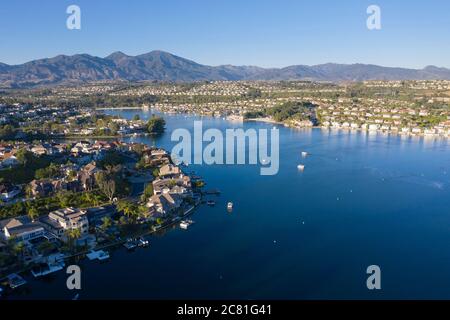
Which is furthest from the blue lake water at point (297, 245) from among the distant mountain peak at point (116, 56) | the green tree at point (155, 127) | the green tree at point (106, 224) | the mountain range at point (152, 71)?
the distant mountain peak at point (116, 56)

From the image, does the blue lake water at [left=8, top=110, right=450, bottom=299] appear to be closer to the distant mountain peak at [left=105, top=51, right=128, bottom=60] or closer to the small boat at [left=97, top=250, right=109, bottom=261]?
the small boat at [left=97, top=250, right=109, bottom=261]

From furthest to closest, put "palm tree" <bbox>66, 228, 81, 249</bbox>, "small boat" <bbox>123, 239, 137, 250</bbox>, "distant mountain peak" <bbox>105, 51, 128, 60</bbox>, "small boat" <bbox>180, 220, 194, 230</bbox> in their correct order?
"distant mountain peak" <bbox>105, 51, 128, 60</bbox> < "small boat" <bbox>180, 220, 194, 230</bbox> < "small boat" <bbox>123, 239, 137, 250</bbox> < "palm tree" <bbox>66, 228, 81, 249</bbox>

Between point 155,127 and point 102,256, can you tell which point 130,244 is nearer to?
point 102,256

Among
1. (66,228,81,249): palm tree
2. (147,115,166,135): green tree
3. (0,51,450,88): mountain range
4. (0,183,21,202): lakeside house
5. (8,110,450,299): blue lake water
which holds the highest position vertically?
(0,51,450,88): mountain range

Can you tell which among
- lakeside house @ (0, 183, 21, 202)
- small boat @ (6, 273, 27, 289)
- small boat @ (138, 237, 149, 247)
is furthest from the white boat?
lakeside house @ (0, 183, 21, 202)

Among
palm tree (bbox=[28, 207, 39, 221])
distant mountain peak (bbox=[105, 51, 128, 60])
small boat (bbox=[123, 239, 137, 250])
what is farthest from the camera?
distant mountain peak (bbox=[105, 51, 128, 60])

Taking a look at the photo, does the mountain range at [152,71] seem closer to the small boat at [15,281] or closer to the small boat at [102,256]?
the small boat at [102,256]

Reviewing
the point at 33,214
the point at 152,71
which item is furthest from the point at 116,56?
the point at 33,214
